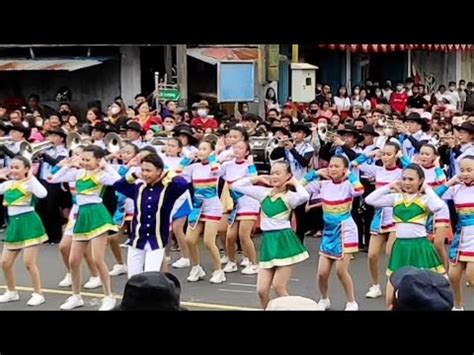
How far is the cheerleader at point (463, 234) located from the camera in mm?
7230

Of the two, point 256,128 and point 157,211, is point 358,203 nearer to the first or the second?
point 256,128

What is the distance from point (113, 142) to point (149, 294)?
21.0 ft

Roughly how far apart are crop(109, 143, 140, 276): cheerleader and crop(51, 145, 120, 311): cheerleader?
0.92 ft

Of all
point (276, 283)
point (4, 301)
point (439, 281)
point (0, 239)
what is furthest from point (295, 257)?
point (0, 239)

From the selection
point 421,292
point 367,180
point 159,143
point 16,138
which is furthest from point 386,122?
point 421,292

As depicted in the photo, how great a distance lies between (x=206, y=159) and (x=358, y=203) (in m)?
2.03

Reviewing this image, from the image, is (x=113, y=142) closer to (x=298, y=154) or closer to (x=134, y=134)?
(x=134, y=134)

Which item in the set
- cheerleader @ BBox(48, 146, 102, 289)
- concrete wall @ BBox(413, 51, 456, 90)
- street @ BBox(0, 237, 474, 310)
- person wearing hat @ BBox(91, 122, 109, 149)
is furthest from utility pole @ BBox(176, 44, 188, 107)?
concrete wall @ BBox(413, 51, 456, 90)

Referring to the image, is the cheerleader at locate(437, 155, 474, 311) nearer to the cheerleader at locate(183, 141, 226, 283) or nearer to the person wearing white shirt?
the cheerleader at locate(183, 141, 226, 283)

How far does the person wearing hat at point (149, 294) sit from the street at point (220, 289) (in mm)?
4359

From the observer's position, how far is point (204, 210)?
30.0ft

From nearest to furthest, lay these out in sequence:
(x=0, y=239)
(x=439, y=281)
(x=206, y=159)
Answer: (x=439, y=281) < (x=206, y=159) < (x=0, y=239)

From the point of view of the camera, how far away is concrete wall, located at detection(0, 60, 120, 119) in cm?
1844

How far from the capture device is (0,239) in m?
11.4
